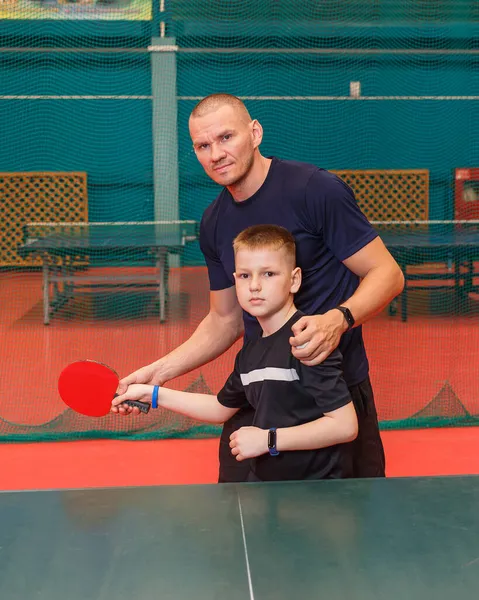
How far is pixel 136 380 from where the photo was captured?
7.14ft

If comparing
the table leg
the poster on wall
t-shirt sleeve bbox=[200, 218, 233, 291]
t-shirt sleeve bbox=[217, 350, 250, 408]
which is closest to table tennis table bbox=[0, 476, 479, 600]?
t-shirt sleeve bbox=[217, 350, 250, 408]

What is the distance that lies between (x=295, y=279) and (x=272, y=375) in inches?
9.4

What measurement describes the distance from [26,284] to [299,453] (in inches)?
295

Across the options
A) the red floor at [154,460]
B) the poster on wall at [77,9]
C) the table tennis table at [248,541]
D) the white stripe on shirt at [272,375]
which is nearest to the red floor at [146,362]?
the red floor at [154,460]

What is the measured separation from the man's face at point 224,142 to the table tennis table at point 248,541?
0.84 metres

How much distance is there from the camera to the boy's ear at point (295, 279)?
201 centimetres

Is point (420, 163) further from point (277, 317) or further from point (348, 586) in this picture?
point (348, 586)

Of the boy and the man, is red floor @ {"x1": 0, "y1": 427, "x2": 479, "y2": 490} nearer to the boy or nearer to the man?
the man

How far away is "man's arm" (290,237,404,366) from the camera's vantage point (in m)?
1.83

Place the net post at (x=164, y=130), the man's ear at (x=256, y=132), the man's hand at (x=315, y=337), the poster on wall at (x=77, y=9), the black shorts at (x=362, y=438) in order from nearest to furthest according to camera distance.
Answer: the man's hand at (x=315, y=337) < the man's ear at (x=256, y=132) < the black shorts at (x=362, y=438) < the poster on wall at (x=77, y=9) < the net post at (x=164, y=130)

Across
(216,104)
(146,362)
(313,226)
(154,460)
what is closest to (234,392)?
(313,226)

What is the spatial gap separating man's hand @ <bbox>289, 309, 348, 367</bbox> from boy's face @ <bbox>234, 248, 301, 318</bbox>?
104mm

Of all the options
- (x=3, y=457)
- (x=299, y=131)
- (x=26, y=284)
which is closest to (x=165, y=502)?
(x=3, y=457)

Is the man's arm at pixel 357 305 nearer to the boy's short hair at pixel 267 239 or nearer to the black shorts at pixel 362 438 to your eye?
the boy's short hair at pixel 267 239
